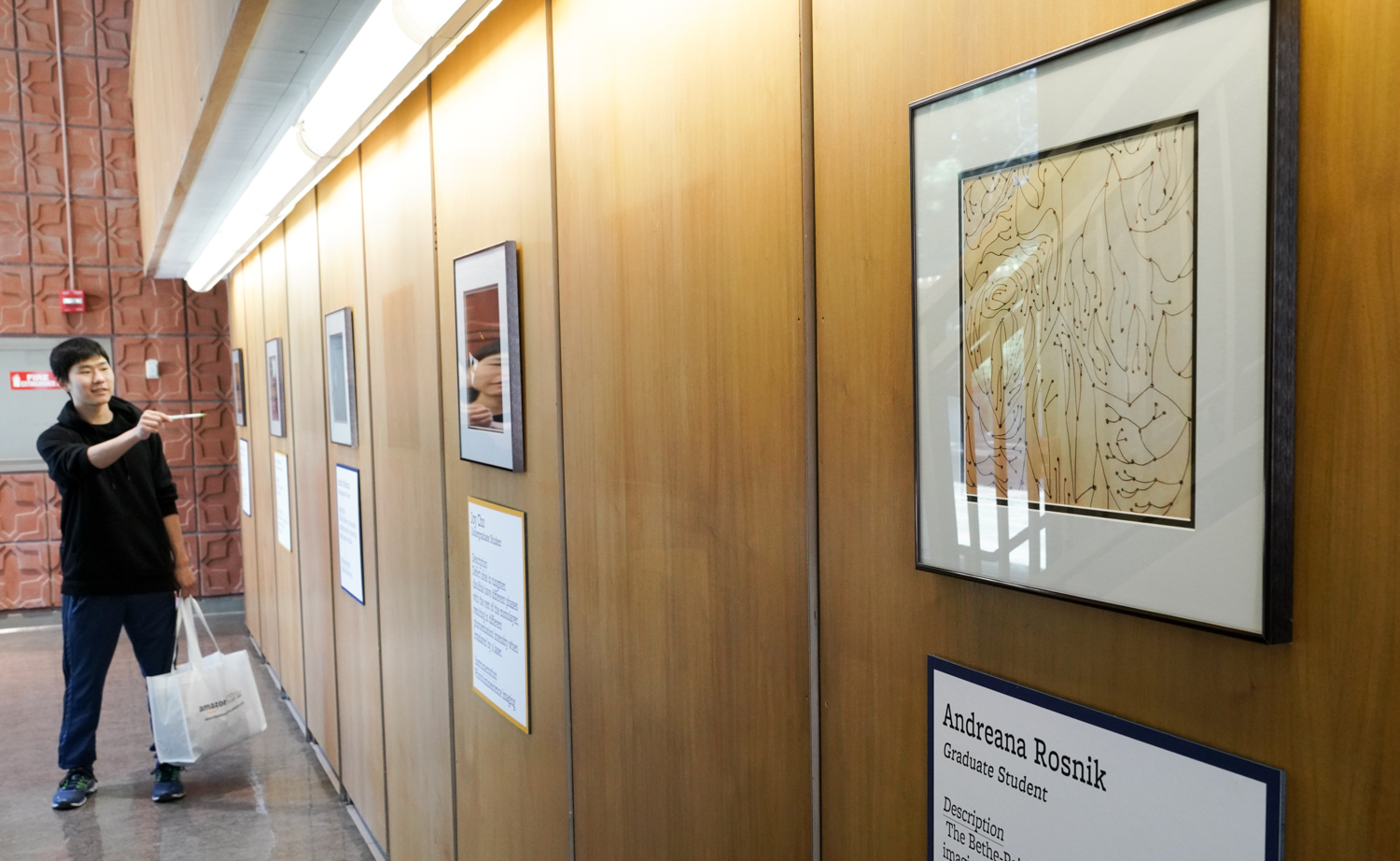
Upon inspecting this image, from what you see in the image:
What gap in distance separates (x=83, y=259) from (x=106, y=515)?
4.47 metres

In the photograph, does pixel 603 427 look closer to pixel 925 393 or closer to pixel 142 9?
pixel 925 393

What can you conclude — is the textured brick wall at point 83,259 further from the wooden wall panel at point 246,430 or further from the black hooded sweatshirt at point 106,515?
the black hooded sweatshirt at point 106,515

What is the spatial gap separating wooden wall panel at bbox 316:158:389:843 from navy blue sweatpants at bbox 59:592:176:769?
0.83 meters

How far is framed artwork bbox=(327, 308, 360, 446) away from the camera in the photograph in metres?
3.63

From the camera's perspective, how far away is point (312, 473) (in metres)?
4.53

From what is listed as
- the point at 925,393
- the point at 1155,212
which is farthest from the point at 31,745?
the point at 1155,212

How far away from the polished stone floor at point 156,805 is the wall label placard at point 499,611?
1.78m

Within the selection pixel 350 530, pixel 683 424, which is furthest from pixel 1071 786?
pixel 350 530

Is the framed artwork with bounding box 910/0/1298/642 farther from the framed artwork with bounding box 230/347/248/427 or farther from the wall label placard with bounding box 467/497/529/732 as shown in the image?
the framed artwork with bounding box 230/347/248/427

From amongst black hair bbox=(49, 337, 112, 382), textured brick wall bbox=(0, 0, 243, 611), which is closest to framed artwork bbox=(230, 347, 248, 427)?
textured brick wall bbox=(0, 0, 243, 611)

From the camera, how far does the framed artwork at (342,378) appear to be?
363cm

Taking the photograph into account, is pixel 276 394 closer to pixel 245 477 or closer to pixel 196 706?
pixel 196 706

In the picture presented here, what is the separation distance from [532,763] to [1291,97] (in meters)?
1.98

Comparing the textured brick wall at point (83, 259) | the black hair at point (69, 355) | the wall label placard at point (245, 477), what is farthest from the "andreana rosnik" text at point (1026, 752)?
the textured brick wall at point (83, 259)
